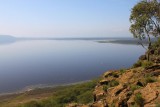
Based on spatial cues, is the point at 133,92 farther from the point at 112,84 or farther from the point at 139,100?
the point at 112,84

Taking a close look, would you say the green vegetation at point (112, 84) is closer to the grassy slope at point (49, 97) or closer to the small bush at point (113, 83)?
the small bush at point (113, 83)

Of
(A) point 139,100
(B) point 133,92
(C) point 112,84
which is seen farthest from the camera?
(C) point 112,84

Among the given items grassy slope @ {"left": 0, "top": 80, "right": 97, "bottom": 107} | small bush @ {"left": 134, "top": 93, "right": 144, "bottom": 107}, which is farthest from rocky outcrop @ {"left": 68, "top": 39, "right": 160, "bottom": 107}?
grassy slope @ {"left": 0, "top": 80, "right": 97, "bottom": 107}

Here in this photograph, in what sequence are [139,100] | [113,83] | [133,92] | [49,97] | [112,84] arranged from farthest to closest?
1. [49,97]
2. [112,84]
3. [113,83]
4. [133,92]
5. [139,100]

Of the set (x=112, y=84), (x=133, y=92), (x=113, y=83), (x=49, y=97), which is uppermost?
(x=133, y=92)

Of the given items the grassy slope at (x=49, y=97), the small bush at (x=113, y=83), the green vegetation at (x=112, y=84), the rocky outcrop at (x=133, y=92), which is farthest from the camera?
the grassy slope at (x=49, y=97)

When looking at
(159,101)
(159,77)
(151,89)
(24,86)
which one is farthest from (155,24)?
(24,86)

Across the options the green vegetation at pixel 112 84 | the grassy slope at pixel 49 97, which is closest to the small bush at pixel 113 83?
the green vegetation at pixel 112 84

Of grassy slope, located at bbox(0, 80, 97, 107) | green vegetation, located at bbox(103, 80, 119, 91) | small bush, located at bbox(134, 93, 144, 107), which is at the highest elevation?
small bush, located at bbox(134, 93, 144, 107)

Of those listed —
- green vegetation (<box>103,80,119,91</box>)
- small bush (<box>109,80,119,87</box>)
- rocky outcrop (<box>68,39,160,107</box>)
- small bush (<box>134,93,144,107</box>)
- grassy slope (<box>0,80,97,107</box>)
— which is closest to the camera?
small bush (<box>134,93,144,107</box>)

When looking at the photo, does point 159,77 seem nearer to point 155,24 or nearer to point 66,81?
point 155,24

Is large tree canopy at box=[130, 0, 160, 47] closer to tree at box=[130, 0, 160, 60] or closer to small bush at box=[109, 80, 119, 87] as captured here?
tree at box=[130, 0, 160, 60]

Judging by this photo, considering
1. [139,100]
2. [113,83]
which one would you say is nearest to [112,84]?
[113,83]

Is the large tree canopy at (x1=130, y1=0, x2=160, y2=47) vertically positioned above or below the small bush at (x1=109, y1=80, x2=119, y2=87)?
above
